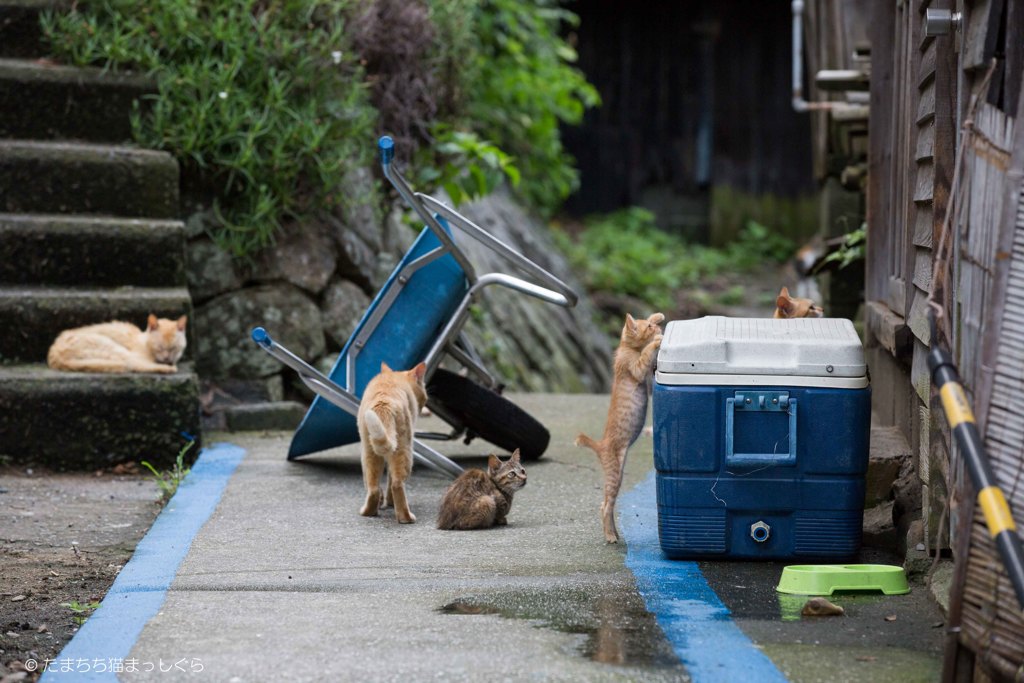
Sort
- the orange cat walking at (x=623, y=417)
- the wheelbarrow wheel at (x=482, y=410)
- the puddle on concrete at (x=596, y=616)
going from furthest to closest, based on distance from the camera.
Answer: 1. the wheelbarrow wheel at (x=482, y=410)
2. the orange cat walking at (x=623, y=417)
3. the puddle on concrete at (x=596, y=616)

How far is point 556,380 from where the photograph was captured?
9.60m

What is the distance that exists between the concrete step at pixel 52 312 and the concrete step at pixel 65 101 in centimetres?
112

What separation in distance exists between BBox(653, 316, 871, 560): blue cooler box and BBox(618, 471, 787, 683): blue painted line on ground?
0.16 meters

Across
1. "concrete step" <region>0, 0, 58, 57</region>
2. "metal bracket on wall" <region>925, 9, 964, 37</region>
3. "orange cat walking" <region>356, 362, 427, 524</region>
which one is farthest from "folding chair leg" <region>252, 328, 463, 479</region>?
"concrete step" <region>0, 0, 58, 57</region>

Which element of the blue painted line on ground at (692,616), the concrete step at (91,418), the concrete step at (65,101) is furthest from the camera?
the concrete step at (65,101)

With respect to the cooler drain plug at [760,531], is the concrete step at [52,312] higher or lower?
higher

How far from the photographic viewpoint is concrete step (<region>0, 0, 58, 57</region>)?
719cm

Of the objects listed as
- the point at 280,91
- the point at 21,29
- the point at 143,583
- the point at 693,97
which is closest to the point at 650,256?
the point at 693,97

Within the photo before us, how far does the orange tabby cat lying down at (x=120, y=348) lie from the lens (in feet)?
18.7

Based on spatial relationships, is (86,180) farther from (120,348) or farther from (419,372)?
(419,372)

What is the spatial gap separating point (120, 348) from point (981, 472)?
4.30 meters

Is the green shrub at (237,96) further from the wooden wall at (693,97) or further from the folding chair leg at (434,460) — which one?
the wooden wall at (693,97)

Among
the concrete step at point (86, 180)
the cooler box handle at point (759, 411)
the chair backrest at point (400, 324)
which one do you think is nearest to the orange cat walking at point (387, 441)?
the chair backrest at point (400, 324)

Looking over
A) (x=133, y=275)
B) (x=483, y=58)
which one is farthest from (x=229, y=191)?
(x=483, y=58)
